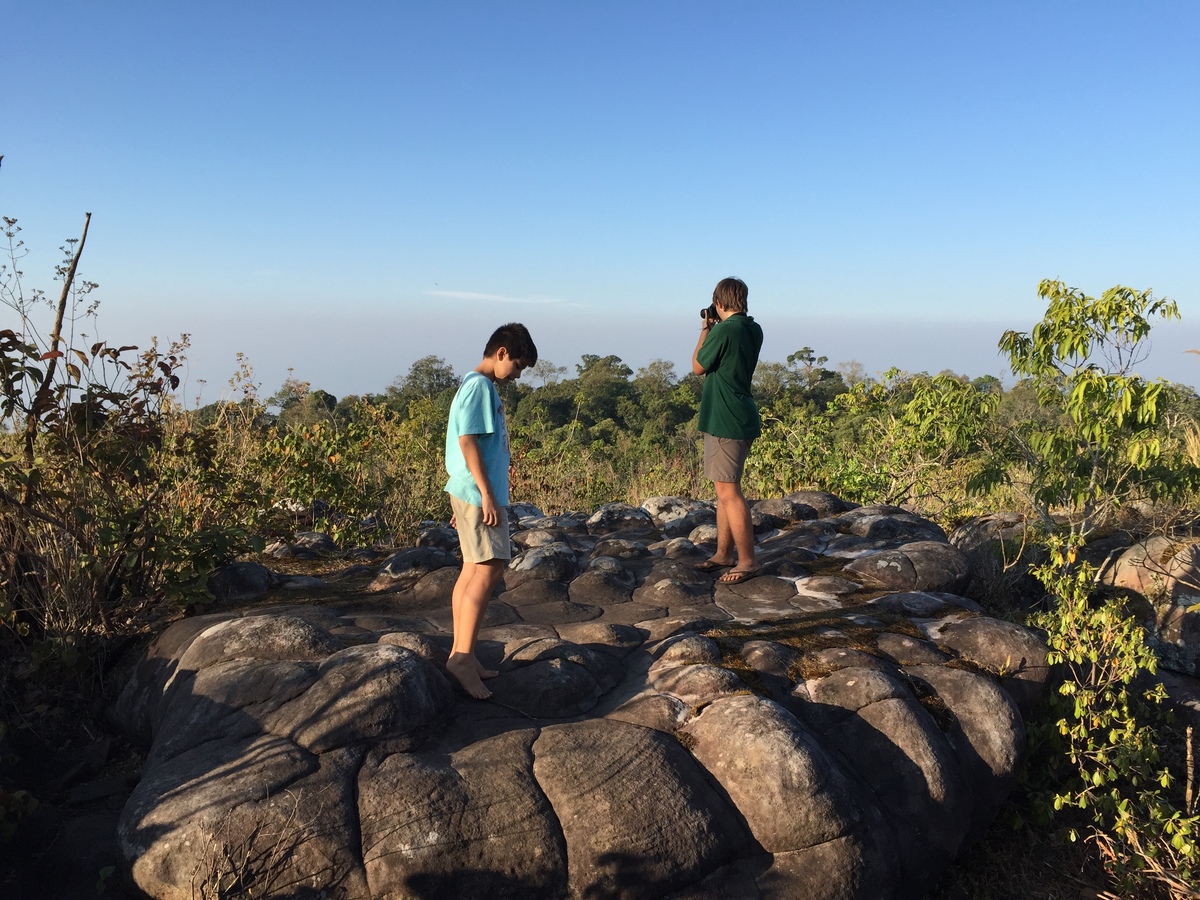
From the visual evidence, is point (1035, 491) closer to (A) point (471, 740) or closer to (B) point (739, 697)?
(B) point (739, 697)

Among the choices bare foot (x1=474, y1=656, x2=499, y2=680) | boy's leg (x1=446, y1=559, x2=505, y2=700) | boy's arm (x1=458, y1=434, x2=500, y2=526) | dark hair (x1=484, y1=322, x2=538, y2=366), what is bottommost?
bare foot (x1=474, y1=656, x2=499, y2=680)

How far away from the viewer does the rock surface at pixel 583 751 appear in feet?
10.7

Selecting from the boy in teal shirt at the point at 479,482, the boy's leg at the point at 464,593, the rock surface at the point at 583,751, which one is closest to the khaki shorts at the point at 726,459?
the rock surface at the point at 583,751

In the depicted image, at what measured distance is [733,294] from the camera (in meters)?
5.56

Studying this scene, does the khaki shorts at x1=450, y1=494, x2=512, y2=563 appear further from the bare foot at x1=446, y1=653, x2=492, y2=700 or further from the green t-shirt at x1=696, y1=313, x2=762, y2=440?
the green t-shirt at x1=696, y1=313, x2=762, y2=440

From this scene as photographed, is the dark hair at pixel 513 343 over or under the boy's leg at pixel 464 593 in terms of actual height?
over

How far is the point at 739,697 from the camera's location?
4016 millimetres

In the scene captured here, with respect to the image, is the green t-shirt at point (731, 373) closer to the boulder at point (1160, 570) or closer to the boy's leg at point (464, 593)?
the boy's leg at point (464, 593)

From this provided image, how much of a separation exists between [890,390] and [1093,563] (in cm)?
289

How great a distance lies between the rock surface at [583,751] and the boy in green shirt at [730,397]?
0.64 m

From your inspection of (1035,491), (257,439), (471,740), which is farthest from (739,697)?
(257,439)

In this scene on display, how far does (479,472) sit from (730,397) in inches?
89.1

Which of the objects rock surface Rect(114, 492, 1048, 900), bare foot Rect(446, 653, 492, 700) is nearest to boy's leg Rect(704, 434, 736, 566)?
rock surface Rect(114, 492, 1048, 900)

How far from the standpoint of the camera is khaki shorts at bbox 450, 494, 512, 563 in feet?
12.8
